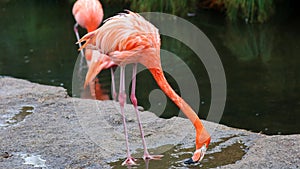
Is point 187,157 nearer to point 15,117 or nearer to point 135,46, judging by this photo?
point 135,46

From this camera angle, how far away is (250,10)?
9.18 m

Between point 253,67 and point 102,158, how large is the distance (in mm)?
3625

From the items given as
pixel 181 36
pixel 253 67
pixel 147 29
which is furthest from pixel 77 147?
pixel 181 36

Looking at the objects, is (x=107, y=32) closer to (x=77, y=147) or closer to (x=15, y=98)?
(x=77, y=147)

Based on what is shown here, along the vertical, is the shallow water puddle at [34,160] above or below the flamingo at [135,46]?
below

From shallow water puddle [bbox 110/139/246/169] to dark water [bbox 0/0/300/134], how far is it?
116cm

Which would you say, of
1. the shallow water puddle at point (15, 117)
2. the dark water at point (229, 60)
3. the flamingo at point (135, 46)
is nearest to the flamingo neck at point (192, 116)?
the flamingo at point (135, 46)

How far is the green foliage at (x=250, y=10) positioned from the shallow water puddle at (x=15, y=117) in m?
5.09

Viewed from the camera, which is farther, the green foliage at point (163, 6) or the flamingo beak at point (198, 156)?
the green foliage at point (163, 6)

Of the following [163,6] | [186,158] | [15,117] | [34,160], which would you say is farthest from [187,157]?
[163,6]

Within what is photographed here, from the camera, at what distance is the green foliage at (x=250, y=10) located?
873cm

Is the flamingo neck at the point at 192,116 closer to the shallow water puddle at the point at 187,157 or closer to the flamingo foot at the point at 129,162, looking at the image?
the shallow water puddle at the point at 187,157

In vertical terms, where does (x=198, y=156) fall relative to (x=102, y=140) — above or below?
above

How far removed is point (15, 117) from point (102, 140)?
2.89 ft
